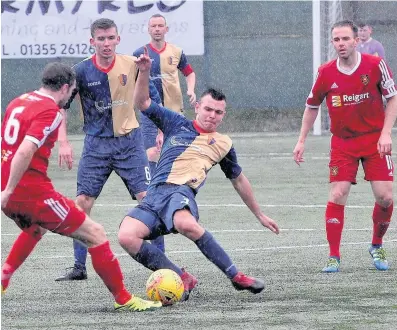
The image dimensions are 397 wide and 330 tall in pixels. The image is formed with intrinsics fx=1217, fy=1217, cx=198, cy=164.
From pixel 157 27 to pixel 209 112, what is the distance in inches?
184

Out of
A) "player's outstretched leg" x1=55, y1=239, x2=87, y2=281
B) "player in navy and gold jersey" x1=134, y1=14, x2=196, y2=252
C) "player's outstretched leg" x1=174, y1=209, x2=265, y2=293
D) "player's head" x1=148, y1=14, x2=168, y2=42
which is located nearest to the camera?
"player's outstretched leg" x1=174, y1=209, x2=265, y2=293

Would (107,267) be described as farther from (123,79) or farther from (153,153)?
(153,153)

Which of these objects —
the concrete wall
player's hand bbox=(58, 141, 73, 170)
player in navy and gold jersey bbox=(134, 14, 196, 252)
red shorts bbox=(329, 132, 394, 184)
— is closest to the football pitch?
red shorts bbox=(329, 132, 394, 184)

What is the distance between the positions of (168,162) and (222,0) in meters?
17.0

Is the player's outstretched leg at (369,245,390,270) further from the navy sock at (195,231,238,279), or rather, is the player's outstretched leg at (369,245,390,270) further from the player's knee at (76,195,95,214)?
the player's knee at (76,195,95,214)

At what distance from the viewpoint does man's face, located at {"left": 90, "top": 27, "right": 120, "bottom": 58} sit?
895cm

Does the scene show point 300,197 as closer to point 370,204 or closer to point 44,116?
point 370,204

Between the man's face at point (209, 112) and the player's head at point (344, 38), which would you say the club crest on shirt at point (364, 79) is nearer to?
the player's head at point (344, 38)

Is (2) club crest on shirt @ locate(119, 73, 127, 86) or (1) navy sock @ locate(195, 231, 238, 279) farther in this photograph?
(2) club crest on shirt @ locate(119, 73, 127, 86)

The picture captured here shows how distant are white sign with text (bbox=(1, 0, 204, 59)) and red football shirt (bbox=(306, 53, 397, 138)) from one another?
49.9 ft

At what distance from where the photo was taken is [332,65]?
927 centimetres

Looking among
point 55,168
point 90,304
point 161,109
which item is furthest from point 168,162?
point 55,168

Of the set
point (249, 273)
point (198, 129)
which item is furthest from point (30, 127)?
point (249, 273)

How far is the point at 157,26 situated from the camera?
1270 cm
